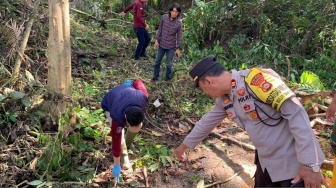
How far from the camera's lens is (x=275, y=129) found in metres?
2.29

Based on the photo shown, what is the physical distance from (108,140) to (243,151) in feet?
5.84

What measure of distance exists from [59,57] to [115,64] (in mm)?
3140

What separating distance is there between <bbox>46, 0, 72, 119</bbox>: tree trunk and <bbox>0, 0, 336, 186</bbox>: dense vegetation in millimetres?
141

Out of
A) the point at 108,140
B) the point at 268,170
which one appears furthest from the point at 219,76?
the point at 108,140

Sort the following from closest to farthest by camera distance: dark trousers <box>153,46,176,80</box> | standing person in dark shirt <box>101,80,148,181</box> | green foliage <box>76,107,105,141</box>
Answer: standing person in dark shirt <box>101,80,148,181</box> < green foliage <box>76,107,105,141</box> < dark trousers <box>153,46,176,80</box>

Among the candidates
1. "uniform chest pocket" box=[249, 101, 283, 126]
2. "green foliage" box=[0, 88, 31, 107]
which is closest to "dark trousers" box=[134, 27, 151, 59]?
"green foliage" box=[0, 88, 31, 107]

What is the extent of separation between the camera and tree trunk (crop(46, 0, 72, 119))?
4055 mm

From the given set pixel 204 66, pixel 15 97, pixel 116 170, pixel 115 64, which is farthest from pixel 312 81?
pixel 15 97

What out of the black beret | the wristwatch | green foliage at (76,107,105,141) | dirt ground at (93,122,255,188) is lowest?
dirt ground at (93,122,255,188)

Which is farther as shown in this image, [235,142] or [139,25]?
[139,25]

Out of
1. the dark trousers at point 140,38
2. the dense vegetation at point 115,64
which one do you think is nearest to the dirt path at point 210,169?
the dense vegetation at point 115,64

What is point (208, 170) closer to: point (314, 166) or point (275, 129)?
point (275, 129)

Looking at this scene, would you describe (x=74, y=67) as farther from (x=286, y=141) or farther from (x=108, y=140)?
(x=286, y=141)

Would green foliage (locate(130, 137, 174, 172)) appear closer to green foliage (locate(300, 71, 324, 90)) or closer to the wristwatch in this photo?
the wristwatch
